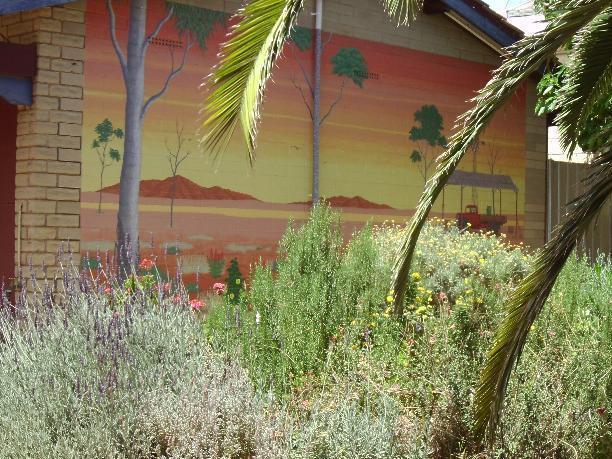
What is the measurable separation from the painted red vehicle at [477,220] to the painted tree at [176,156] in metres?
4.81

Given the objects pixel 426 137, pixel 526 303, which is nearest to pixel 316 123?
pixel 426 137

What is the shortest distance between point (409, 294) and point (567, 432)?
3.01 m

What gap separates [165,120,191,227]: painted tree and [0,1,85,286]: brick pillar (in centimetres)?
112

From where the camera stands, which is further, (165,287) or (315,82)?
(315,82)

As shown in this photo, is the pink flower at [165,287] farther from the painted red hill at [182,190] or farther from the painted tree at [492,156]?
the painted tree at [492,156]

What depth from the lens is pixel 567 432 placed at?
5.95 meters

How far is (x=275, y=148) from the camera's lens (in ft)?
38.5

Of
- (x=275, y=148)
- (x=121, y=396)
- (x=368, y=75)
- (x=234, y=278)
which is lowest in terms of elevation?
(x=121, y=396)

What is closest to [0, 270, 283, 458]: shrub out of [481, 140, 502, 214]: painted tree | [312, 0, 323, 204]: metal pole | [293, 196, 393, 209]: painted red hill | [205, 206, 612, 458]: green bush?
[205, 206, 612, 458]: green bush

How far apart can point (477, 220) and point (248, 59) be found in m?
9.29

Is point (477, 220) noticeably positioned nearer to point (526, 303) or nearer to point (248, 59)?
point (526, 303)

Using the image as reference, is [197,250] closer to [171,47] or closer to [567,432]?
[171,47]

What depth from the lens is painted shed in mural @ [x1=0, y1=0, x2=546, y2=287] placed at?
9.85 m

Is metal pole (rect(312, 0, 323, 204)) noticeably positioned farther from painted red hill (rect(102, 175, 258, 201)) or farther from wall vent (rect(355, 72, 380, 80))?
painted red hill (rect(102, 175, 258, 201))
